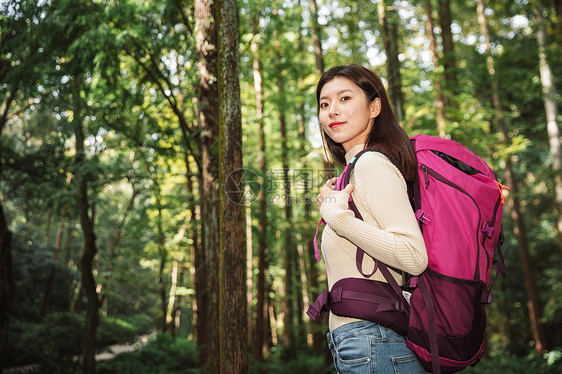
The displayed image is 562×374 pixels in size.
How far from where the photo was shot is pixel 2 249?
8.44m

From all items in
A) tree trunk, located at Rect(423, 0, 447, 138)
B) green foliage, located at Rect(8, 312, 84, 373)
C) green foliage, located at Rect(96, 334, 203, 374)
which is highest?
tree trunk, located at Rect(423, 0, 447, 138)

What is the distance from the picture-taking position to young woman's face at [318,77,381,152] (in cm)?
194

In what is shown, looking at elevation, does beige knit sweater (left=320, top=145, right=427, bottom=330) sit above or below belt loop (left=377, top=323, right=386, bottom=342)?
above

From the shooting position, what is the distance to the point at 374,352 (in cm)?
155

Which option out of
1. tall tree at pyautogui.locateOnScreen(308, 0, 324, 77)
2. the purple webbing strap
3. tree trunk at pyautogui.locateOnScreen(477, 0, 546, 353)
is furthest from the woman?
tree trunk at pyautogui.locateOnScreen(477, 0, 546, 353)

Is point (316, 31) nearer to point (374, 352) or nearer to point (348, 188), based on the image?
point (348, 188)

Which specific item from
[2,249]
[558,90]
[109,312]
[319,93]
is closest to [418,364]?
[319,93]

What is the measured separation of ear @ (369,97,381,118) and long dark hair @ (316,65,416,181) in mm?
14

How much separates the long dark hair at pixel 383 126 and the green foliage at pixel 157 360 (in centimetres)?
1248

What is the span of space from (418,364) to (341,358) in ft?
0.98

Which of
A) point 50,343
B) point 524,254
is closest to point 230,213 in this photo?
point 524,254

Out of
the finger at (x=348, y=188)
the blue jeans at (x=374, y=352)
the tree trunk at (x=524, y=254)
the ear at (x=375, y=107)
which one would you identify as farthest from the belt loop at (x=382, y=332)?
the tree trunk at (x=524, y=254)

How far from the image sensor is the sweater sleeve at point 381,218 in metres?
1.49

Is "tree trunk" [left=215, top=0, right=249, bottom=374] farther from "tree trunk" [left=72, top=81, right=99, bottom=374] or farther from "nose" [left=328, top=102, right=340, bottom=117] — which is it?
"tree trunk" [left=72, top=81, right=99, bottom=374]
